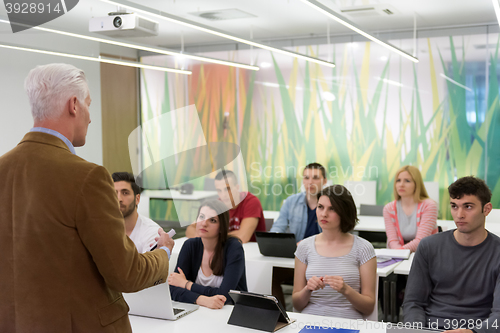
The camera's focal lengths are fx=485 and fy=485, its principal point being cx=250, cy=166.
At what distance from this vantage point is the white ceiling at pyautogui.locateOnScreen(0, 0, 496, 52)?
5410 millimetres

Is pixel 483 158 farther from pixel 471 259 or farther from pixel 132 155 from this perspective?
pixel 132 155

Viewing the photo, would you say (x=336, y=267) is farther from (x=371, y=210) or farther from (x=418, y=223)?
(x=371, y=210)

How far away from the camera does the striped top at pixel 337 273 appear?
256 centimetres

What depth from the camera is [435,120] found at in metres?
6.62

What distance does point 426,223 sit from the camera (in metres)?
4.13

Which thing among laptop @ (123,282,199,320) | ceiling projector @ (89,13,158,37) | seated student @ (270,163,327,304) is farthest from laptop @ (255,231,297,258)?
ceiling projector @ (89,13,158,37)

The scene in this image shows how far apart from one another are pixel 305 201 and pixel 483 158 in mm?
3473

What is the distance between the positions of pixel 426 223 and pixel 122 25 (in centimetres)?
312

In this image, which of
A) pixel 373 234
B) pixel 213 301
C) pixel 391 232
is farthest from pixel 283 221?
pixel 213 301

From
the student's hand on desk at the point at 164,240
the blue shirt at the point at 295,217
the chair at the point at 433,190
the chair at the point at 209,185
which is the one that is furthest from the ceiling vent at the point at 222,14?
the student's hand on desk at the point at 164,240

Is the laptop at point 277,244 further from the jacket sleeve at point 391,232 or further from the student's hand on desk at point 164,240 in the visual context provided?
the student's hand on desk at point 164,240

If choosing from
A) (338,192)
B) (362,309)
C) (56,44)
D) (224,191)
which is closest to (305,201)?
(338,192)

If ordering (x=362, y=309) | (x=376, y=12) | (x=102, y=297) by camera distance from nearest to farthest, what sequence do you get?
(x=102, y=297) < (x=362, y=309) < (x=376, y=12)

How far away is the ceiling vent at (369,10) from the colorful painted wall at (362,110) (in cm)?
114
